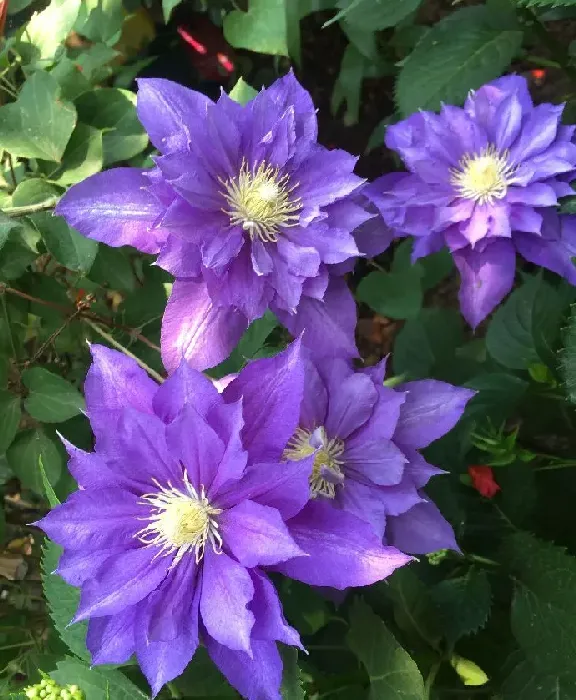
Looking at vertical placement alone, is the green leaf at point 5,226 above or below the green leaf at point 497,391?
above

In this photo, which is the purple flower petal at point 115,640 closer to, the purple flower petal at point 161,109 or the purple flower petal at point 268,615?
the purple flower petal at point 268,615

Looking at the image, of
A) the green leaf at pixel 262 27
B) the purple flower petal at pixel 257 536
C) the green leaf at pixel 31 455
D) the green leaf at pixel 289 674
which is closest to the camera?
the purple flower petal at pixel 257 536

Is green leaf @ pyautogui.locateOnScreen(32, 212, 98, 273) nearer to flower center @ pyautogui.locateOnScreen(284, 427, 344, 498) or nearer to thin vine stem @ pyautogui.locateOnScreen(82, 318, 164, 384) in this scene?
thin vine stem @ pyautogui.locateOnScreen(82, 318, 164, 384)

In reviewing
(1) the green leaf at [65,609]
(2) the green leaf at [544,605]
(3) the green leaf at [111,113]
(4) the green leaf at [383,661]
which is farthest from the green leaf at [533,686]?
(3) the green leaf at [111,113]

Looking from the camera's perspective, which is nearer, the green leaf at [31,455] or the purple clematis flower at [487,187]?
the purple clematis flower at [487,187]

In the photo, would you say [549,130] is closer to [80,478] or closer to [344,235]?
[344,235]

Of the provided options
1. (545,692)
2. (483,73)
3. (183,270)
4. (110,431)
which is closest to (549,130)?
(483,73)

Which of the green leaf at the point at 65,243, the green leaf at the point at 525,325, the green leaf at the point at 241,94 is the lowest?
the green leaf at the point at 525,325
